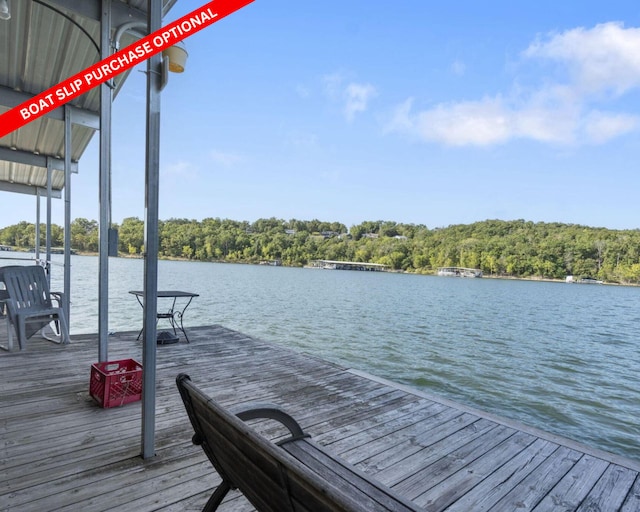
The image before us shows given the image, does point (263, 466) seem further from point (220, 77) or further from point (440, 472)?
point (220, 77)

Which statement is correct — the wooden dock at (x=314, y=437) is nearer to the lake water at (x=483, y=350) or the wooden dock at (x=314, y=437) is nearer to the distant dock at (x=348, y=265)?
the lake water at (x=483, y=350)

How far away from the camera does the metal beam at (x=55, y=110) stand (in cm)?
399

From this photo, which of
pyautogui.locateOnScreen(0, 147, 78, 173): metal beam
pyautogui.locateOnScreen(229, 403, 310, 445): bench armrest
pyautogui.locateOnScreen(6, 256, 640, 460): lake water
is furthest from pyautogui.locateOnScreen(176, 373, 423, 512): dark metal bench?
pyautogui.locateOnScreen(0, 147, 78, 173): metal beam

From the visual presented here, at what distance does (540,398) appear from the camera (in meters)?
5.61

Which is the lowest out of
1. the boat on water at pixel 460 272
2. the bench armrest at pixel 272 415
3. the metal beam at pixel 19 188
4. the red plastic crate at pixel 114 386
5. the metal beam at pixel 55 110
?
the boat on water at pixel 460 272

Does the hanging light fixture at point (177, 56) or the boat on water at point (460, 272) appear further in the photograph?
the boat on water at point (460, 272)

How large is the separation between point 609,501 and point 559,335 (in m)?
12.4

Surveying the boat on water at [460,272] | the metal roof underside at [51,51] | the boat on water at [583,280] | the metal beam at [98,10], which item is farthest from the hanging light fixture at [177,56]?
the boat on water at [583,280]

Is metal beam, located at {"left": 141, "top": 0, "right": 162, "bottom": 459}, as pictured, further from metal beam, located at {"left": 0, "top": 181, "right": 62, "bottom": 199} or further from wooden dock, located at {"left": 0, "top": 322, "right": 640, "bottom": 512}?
metal beam, located at {"left": 0, "top": 181, "right": 62, "bottom": 199}

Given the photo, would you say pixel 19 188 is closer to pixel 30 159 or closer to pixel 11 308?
pixel 30 159

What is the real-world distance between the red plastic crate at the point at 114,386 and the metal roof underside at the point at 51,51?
2.51 meters

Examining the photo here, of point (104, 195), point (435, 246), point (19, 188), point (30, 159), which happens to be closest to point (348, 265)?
point (435, 246)

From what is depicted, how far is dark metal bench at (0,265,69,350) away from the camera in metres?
3.51

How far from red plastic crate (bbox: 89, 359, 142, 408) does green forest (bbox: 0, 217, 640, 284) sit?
125ft
